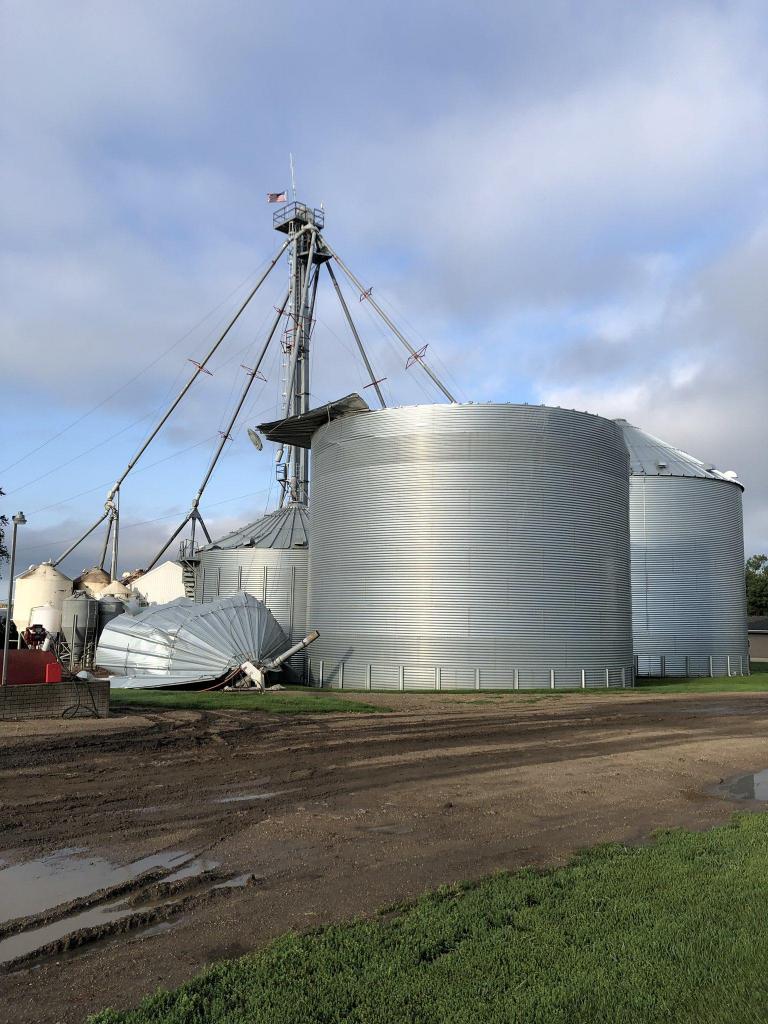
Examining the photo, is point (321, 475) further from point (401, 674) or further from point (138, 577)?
point (138, 577)

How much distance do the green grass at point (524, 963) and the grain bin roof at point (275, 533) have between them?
135 feet

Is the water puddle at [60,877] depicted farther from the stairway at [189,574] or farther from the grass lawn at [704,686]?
the stairway at [189,574]

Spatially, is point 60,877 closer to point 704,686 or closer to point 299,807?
point 299,807

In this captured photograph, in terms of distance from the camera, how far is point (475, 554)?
3416 centimetres

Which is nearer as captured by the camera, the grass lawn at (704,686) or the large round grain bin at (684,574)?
the grass lawn at (704,686)

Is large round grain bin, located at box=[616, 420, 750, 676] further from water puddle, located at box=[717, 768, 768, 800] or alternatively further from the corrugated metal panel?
water puddle, located at box=[717, 768, 768, 800]

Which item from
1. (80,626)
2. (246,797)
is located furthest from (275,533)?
(246,797)

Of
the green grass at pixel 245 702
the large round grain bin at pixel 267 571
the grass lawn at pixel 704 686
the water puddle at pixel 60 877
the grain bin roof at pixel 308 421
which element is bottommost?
the grass lawn at pixel 704 686

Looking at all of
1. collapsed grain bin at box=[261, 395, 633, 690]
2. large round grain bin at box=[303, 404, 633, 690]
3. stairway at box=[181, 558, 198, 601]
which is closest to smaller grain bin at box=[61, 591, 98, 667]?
stairway at box=[181, 558, 198, 601]

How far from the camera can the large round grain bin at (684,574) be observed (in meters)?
47.9

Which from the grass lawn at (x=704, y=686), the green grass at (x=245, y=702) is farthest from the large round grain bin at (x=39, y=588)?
the grass lawn at (x=704, y=686)

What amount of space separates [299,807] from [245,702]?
1495 cm

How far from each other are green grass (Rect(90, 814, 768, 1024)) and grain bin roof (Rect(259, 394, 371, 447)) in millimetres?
31933

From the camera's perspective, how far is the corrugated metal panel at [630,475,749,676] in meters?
47.9
